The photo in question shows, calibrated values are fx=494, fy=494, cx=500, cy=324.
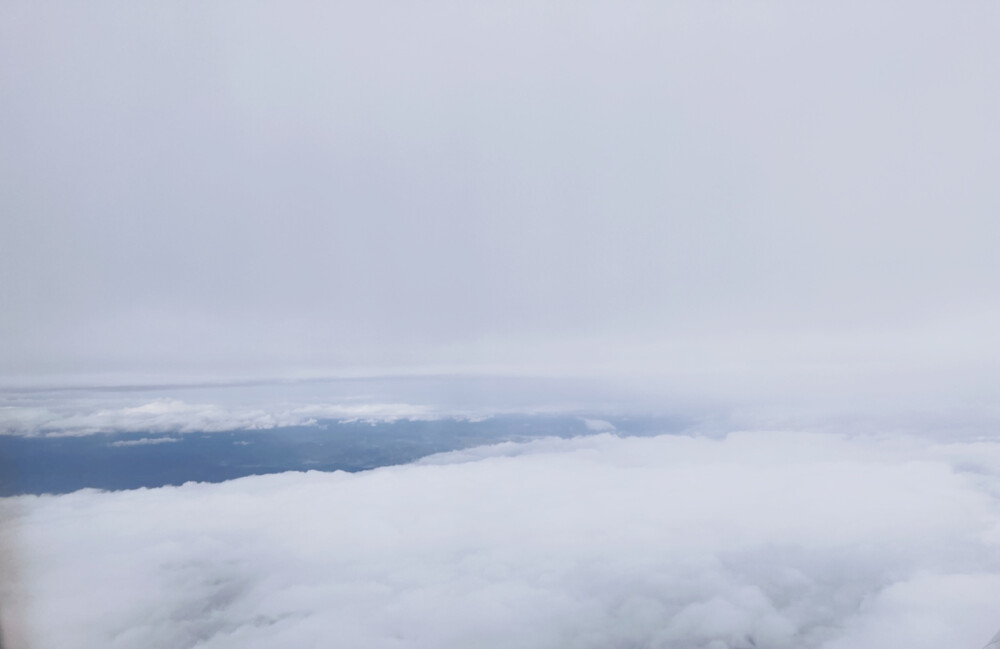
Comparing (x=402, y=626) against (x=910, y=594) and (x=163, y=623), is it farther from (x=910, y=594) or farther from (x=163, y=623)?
(x=910, y=594)

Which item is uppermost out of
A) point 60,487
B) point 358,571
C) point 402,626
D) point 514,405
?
point 514,405

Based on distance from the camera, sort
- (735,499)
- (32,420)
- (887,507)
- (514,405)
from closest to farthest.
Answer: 1. (32,420)
2. (887,507)
3. (735,499)
4. (514,405)

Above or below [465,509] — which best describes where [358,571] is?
below

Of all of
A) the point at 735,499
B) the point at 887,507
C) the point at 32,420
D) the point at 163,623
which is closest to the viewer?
the point at 163,623

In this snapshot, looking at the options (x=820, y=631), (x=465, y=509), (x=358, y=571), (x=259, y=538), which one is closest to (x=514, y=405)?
(x=465, y=509)

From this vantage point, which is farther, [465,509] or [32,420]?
[465,509]

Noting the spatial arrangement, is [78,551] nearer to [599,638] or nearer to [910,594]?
[599,638]
